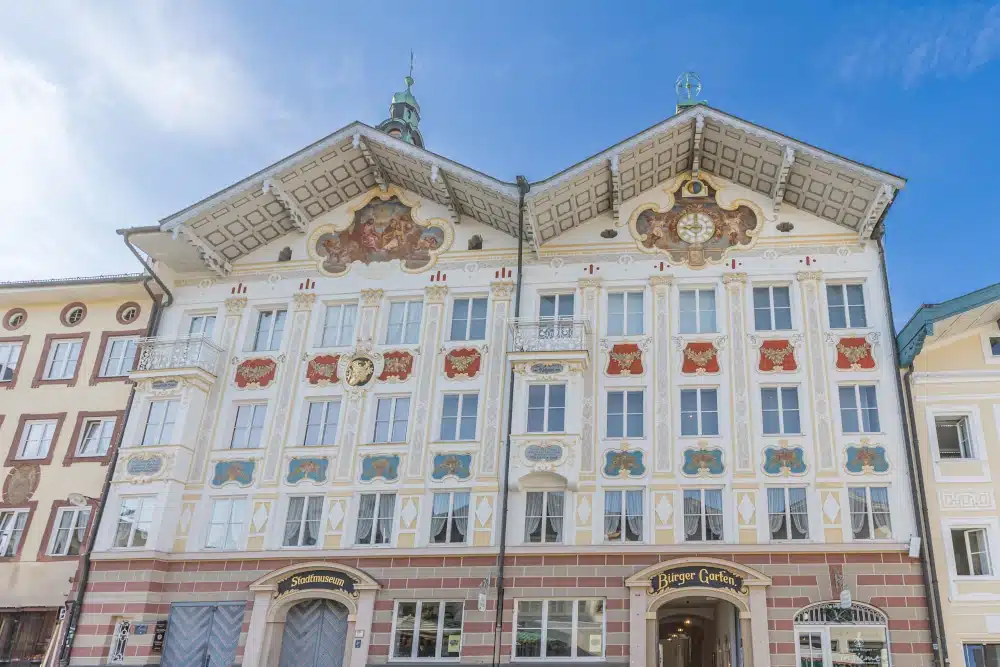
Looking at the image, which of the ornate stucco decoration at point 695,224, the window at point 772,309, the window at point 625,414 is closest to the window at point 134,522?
the window at point 625,414

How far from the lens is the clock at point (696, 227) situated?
28812 millimetres

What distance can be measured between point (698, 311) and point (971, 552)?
996 centimetres

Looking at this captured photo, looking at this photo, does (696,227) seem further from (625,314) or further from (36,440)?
(36,440)

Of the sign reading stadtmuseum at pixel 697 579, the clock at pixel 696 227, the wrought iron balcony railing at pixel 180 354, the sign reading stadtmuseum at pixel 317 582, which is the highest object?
Answer: the clock at pixel 696 227

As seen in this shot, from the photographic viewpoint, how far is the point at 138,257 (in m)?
30.9

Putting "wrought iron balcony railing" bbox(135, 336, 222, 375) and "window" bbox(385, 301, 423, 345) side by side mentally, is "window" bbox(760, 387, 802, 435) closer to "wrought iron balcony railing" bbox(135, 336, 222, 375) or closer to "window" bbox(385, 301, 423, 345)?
"window" bbox(385, 301, 423, 345)

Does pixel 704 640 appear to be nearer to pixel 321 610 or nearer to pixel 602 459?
pixel 602 459

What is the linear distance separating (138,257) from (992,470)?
27.4 metres

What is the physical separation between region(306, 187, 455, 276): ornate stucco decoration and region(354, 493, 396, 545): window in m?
7.76

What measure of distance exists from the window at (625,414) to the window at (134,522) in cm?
1420

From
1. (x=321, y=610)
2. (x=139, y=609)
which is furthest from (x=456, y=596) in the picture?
(x=139, y=609)

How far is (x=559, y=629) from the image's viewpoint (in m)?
24.6

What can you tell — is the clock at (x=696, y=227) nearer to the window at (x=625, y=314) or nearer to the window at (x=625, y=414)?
the window at (x=625, y=314)

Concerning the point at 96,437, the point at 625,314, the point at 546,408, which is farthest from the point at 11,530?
the point at 625,314
